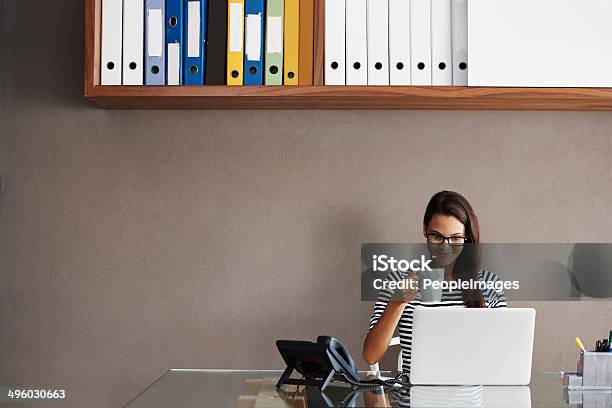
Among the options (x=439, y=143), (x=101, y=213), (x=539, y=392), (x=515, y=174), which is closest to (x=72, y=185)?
(x=101, y=213)

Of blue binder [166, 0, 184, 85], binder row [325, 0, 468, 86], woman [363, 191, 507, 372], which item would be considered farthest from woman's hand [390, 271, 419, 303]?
blue binder [166, 0, 184, 85]

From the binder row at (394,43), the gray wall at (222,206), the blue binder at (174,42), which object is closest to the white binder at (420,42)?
the binder row at (394,43)

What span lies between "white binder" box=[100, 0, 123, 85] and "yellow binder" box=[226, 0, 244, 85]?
36 cm

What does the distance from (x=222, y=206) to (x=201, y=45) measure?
1.92 feet

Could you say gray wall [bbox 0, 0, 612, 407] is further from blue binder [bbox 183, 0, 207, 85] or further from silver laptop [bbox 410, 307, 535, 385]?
silver laptop [bbox 410, 307, 535, 385]

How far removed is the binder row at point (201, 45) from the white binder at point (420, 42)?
13.0 inches

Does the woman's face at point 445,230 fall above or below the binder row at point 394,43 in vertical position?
below

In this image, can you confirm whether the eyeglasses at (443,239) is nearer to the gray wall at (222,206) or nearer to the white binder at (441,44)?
the gray wall at (222,206)

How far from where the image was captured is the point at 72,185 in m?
2.87

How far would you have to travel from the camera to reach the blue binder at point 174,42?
261 cm

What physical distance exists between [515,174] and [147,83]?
1.32m

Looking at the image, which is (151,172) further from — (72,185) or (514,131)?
(514,131)

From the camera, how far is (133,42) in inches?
103

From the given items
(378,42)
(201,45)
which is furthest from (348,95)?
(201,45)
